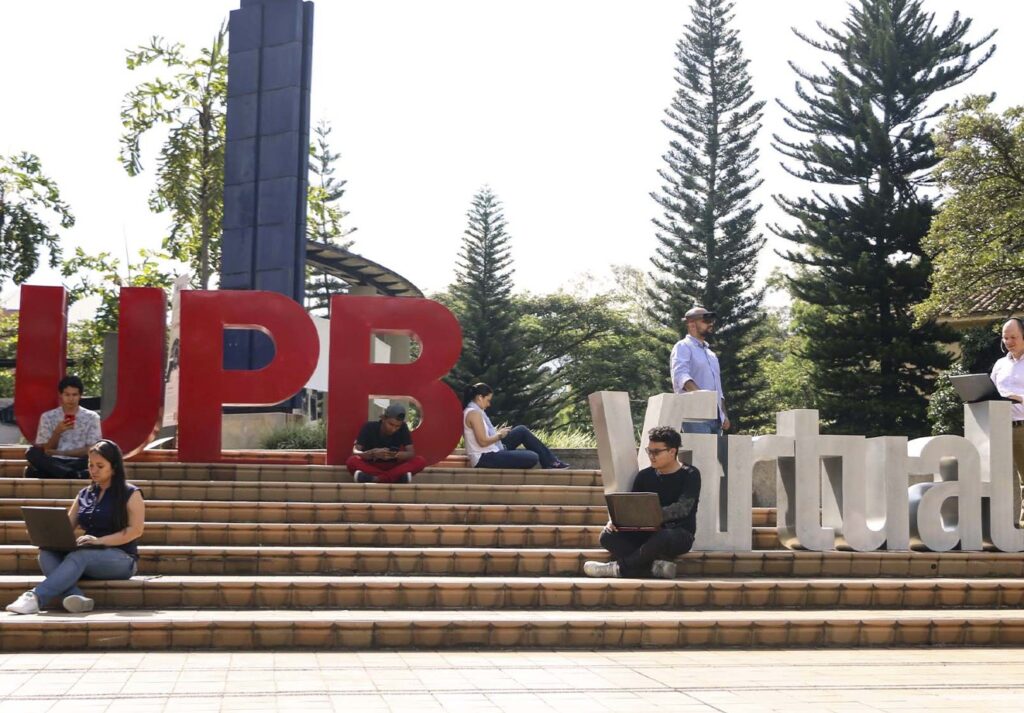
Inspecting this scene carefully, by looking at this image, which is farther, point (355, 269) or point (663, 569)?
point (355, 269)

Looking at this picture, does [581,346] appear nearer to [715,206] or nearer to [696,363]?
[715,206]

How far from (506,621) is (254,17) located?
13783mm

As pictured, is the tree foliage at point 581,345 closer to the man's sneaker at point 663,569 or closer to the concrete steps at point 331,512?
the concrete steps at point 331,512

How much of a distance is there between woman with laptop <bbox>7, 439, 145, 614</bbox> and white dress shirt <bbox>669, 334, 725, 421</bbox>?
12.0 feet

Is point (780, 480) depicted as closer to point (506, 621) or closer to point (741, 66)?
point (506, 621)

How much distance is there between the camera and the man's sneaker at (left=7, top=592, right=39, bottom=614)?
5.82m

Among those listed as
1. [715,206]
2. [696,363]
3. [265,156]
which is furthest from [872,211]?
[696,363]

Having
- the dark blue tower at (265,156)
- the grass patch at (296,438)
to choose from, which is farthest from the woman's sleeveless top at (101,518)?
the dark blue tower at (265,156)

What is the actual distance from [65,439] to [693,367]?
14.6 ft

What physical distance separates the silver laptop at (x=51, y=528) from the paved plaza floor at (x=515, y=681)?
92 centimetres

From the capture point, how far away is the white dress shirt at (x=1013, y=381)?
328 inches

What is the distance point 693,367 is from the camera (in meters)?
8.35

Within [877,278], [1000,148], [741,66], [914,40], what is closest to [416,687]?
[1000,148]

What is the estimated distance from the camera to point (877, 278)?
29.0 meters
